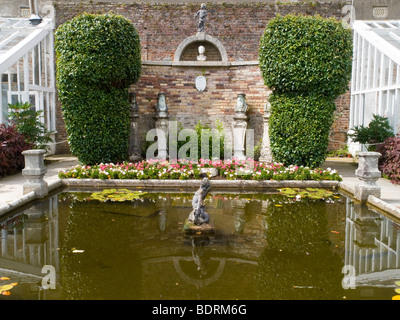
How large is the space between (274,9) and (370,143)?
626 cm

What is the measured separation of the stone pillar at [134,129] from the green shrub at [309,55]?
3.98 meters

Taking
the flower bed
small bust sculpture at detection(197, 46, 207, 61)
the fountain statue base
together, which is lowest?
the fountain statue base

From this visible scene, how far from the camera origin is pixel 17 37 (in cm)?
1128

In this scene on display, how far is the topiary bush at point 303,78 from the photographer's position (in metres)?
8.70

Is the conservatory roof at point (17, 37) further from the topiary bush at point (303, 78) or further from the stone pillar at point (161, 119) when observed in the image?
the topiary bush at point (303, 78)

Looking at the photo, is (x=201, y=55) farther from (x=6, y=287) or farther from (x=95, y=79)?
(x=6, y=287)

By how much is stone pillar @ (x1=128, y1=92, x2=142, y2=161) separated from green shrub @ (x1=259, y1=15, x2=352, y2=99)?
3.98 meters

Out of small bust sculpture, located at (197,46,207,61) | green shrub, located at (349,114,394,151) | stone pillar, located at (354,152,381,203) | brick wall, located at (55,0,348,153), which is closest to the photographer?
stone pillar, located at (354,152,381,203)

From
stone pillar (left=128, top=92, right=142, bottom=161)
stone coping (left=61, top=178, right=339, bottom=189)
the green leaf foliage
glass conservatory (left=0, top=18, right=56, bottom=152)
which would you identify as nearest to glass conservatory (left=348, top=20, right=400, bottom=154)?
stone coping (left=61, top=178, right=339, bottom=189)

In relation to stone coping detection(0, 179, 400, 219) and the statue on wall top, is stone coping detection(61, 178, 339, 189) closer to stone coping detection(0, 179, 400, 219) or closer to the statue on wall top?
stone coping detection(0, 179, 400, 219)

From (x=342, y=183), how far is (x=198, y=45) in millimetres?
7884

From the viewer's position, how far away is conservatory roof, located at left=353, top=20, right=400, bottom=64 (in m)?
9.86
